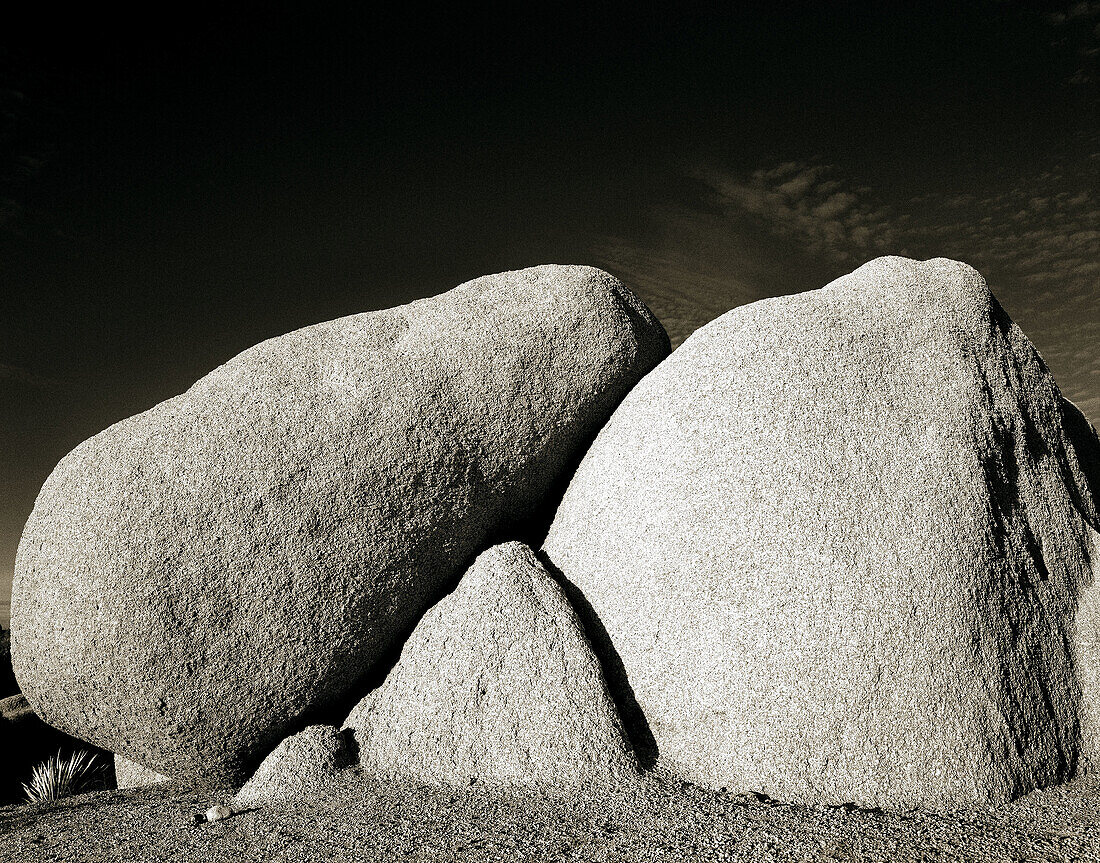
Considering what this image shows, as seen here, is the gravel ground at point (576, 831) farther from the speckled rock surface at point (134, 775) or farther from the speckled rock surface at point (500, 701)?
the speckled rock surface at point (134, 775)

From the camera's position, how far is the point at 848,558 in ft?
13.6

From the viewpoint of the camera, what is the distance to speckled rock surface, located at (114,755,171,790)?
523 centimetres

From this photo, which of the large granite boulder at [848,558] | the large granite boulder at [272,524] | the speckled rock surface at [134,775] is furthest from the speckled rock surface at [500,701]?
the speckled rock surface at [134,775]

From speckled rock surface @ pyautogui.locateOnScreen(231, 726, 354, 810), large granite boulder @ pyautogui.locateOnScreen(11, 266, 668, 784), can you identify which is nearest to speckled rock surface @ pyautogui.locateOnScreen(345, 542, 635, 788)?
speckled rock surface @ pyautogui.locateOnScreen(231, 726, 354, 810)

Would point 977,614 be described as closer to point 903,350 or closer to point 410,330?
point 903,350

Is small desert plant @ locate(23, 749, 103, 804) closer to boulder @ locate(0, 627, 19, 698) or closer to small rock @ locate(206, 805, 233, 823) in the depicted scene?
small rock @ locate(206, 805, 233, 823)

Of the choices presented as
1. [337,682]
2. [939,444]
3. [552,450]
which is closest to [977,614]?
[939,444]

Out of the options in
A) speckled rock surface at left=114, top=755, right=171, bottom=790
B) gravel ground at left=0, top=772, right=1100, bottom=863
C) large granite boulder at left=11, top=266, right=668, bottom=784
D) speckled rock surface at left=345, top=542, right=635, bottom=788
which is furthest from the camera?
speckled rock surface at left=114, top=755, right=171, bottom=790

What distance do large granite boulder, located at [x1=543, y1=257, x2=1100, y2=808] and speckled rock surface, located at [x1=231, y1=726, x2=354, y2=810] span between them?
171 cm

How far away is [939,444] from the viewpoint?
4.53 m

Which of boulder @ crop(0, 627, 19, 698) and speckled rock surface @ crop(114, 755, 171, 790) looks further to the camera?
boulder @ crop(0, 627, 19, 698)

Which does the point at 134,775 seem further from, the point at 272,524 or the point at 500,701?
the point at 500,701

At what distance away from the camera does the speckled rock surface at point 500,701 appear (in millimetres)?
4113

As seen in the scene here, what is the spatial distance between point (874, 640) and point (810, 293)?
244 centimetres
